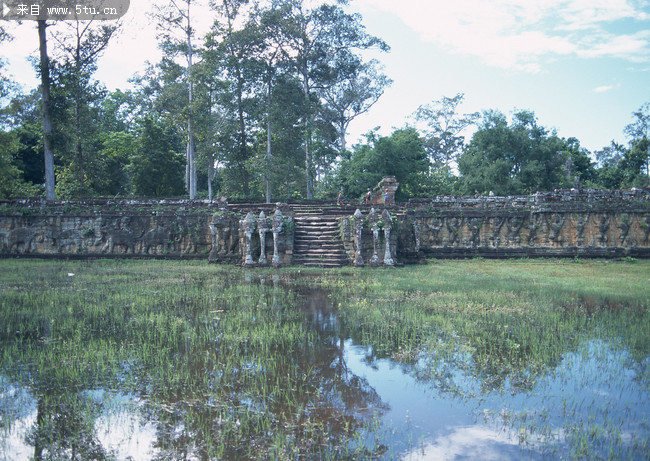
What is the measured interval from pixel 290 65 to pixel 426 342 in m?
24.1

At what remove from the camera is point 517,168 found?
29844 mm

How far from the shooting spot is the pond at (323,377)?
3637 mm

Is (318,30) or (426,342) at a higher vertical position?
(318,30)

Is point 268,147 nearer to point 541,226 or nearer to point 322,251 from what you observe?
point 322,251

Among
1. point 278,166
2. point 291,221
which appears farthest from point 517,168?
point 291,221

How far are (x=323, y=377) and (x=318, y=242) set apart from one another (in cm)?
1124

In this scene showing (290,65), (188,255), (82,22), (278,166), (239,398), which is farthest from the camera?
(290,65)

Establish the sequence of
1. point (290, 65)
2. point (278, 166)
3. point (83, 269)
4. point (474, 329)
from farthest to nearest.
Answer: point (290, 65), point (278, 166), point (83, 269), point (474, 329)

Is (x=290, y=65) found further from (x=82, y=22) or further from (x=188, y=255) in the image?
(x=188, y=255)

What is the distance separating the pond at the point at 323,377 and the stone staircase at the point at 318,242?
585cm

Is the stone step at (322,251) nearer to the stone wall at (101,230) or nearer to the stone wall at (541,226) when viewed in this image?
the stone wall at (541,226)

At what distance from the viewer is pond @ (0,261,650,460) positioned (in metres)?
3.64

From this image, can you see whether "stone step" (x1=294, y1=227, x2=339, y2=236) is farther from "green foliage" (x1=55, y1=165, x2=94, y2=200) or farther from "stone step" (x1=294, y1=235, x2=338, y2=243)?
"green foliage" (x1=55, y1=165, x2=94, y2=200)

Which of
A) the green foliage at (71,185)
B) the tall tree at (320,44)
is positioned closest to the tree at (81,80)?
the green foliage at (71,185)
